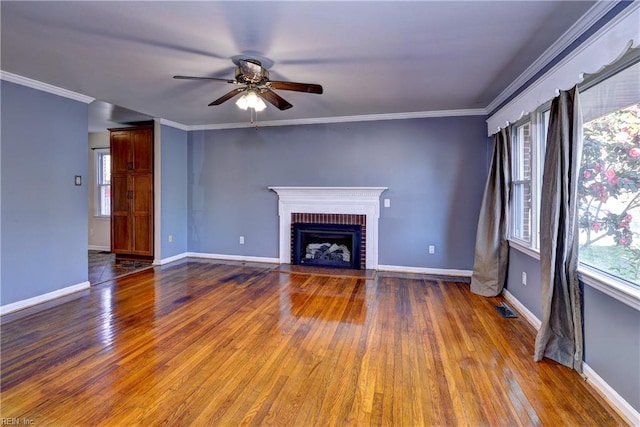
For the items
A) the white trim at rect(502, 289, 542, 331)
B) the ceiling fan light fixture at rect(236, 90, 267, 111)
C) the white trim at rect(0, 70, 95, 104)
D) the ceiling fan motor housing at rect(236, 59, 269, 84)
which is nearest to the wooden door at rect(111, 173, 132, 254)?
the white trim at rect(0, 70, 95, 104)

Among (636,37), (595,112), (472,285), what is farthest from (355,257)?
(636,37)

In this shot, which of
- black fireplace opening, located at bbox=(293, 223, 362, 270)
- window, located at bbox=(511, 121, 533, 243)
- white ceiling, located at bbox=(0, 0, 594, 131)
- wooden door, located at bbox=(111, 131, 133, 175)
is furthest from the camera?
wooden door, located at bbox=(111, 131, 133, 175)

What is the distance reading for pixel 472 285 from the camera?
3.88 meters

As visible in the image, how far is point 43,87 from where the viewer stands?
3.34 metres

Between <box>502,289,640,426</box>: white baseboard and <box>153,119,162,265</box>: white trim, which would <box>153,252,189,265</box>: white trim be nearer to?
<box>153,119,162,265</box>: white trim

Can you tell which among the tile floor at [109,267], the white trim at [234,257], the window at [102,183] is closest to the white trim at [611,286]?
the white trim at [234,257]

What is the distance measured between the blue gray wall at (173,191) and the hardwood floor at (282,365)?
179cm

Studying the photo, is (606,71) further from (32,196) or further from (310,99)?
(32,196)

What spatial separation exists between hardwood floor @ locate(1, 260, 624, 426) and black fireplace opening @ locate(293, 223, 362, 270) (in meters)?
1.38

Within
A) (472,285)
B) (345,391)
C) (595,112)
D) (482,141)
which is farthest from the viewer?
(482,141)

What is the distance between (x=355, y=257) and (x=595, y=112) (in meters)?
3.36

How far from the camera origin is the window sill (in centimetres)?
288

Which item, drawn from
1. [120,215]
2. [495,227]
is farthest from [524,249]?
[120,215]

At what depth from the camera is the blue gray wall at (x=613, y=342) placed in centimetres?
168
